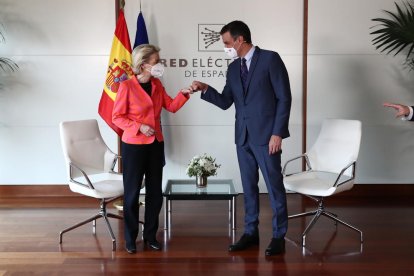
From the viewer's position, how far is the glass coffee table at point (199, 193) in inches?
166

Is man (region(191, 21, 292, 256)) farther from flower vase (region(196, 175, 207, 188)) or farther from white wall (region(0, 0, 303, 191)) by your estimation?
white wall (region(0, 0, 303, 191))

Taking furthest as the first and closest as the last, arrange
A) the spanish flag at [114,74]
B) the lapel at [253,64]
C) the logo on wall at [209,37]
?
the logo on wall at [209,37] → the spanish flag at [114,74] → the lapel at [253,64]

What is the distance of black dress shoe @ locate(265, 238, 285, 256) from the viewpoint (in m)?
3.85

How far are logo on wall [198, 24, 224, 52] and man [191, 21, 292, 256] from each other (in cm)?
193

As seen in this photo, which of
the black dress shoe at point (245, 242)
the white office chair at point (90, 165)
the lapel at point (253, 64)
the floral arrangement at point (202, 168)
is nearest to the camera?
the lapel at point (253, 64)

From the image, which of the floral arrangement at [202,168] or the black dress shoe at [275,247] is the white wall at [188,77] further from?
the black dress shoe at [275,247]

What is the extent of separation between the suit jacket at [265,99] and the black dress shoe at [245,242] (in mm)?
833

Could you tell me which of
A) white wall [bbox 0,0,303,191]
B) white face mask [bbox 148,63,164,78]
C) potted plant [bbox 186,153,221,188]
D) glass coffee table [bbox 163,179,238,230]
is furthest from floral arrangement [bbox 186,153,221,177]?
white wall [bbox 0,0,303,191]

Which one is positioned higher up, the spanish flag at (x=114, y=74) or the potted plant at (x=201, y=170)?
the spanish flag at (x=114, y=74)

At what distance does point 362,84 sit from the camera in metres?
5.88

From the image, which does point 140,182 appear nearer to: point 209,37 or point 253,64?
point 253,64

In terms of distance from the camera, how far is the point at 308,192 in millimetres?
4207

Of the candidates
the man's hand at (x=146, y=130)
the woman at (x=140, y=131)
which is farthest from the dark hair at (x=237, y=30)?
the man's hand at (x=146, y=130)

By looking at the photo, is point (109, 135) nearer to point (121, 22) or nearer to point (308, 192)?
point (121, 22)
